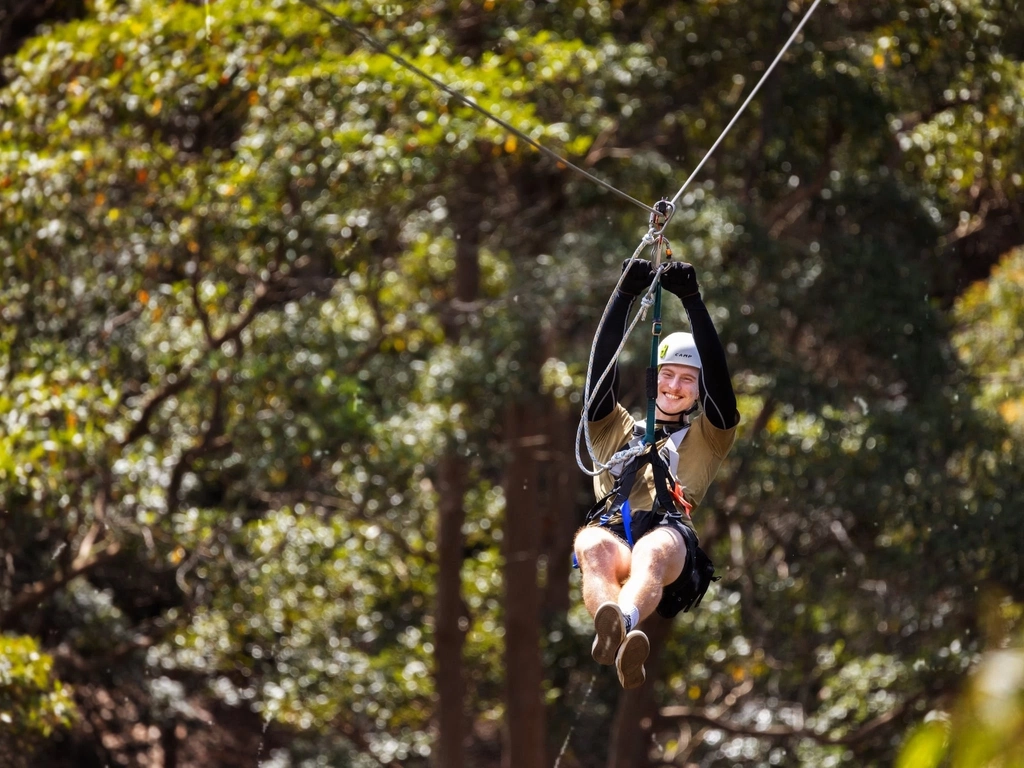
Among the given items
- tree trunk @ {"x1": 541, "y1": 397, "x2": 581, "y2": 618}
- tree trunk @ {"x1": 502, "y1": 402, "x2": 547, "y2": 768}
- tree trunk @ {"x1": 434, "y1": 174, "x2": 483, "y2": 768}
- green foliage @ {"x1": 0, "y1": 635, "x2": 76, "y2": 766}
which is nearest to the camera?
green foliage @ {"x1": 0, "y1": 635, "x2": 76, "y2": 766}

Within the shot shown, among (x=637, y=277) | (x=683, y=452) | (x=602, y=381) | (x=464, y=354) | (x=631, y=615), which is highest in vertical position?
(x=637, y=277)

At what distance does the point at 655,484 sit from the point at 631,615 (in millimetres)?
528

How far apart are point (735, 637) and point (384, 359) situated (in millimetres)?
3854

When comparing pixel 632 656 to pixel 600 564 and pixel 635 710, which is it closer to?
pixel 600 564

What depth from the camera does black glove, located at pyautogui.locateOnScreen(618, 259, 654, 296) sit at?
4.50 metres

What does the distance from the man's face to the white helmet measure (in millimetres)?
15

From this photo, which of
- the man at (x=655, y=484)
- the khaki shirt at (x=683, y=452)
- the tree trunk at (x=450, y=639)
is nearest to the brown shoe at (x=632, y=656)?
the man at (x=655, y=484)


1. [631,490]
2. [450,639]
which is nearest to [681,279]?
[631,490]

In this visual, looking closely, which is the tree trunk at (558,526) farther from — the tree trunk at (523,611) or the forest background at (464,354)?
the tree trunk at (523,611)

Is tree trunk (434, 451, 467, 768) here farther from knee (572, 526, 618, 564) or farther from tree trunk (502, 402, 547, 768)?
knee (572, 526, 618, 564)

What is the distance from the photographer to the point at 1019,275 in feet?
39.5

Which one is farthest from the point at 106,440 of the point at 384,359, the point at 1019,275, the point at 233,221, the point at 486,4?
the point at 1019,275

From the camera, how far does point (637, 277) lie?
14.8ft

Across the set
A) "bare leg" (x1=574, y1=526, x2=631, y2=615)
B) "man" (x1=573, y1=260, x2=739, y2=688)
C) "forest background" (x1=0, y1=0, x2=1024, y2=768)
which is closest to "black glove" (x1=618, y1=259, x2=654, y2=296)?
"man" (x1=573, y1=260, x2=739, y2=688)
